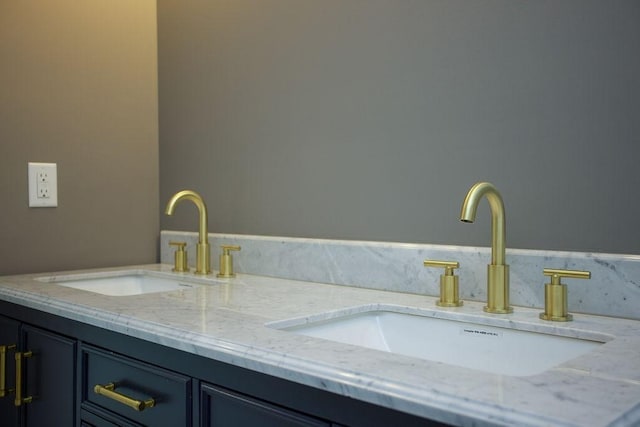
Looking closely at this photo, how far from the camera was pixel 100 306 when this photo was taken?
1001 mm

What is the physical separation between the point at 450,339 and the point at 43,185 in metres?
1.10

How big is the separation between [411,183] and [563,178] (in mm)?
294

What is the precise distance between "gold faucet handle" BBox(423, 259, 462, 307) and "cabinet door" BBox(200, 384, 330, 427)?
395mm

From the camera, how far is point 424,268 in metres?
1.12

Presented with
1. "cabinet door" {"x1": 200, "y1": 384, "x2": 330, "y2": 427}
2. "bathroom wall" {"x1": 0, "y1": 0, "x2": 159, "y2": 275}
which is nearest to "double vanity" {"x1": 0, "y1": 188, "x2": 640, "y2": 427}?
"cabinet door" {"x1": 200, "y1": 384, "x2": 330, "y2": 427}

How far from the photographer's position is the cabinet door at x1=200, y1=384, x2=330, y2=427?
2.28ft

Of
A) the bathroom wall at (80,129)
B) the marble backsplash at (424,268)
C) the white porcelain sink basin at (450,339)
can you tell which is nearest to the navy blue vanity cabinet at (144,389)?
the white porcelain sink basin at (450,339)

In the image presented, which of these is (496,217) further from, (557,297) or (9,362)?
(9,362)

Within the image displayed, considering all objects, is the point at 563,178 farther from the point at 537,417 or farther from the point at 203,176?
the point at 203,176

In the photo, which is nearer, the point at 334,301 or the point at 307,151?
the point at 334,301

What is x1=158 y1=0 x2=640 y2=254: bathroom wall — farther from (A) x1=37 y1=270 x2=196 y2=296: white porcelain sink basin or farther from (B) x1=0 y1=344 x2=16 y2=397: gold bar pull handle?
(B) x1=0 y1=344 x2=16 y2=397: gold bar pull handle

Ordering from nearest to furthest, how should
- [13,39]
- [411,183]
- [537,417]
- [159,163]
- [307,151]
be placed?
[537,417] < [411,183] < [307,151] < [13,39] < [159,163]

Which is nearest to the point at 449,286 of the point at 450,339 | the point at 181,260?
the point at 450,339

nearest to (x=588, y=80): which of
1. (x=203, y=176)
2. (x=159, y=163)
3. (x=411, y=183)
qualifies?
(x=411, y=183)
